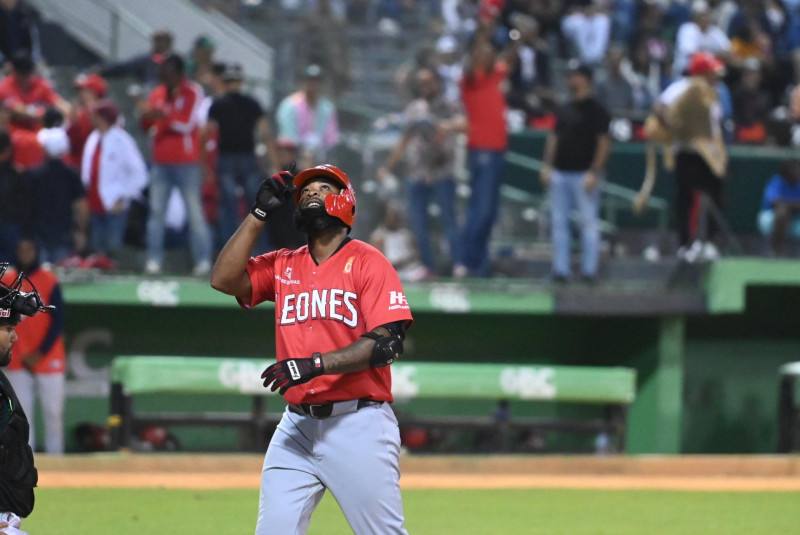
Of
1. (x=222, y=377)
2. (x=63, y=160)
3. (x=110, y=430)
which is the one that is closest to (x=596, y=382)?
(x=222, y=377)

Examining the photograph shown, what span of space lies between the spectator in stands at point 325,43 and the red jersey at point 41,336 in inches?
246

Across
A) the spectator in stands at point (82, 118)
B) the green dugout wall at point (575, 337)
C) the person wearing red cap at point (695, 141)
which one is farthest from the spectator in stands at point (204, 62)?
the person wearing red cap at point (695, 141)

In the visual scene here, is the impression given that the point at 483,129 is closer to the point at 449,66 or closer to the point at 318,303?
the point at 449,66

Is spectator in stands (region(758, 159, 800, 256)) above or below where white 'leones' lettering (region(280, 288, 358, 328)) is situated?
above

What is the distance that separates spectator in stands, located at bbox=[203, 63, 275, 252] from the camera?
11.1m

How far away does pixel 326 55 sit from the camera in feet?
52.0

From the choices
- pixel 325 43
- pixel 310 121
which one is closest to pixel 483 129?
pixel 310 121

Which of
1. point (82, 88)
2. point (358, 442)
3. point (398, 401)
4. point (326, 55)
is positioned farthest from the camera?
point (326, 55)

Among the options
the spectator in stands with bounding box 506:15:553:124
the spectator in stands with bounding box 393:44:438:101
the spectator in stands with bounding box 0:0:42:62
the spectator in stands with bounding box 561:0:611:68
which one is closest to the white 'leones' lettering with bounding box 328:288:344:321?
the spectator in stands with bounding box 0:0:42:62

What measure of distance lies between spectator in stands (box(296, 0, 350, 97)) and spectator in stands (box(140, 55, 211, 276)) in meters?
4.64

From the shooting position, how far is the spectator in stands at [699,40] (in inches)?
603

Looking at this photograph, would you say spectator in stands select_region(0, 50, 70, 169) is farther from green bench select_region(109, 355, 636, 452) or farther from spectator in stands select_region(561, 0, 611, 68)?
spectator in stands select_region(561, 0, 611, 68)

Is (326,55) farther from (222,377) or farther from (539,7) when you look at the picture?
(222,377)

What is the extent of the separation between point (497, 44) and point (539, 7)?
1.22m
